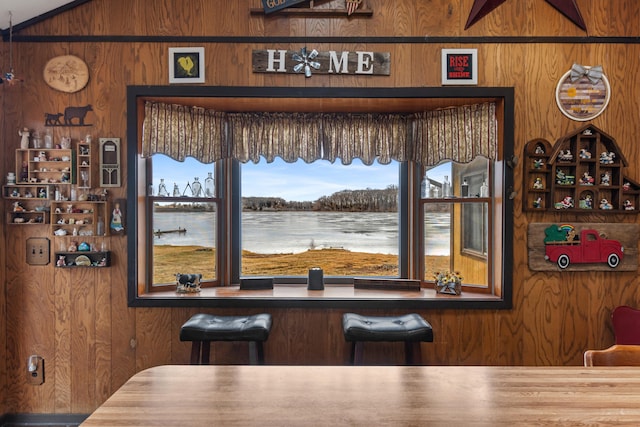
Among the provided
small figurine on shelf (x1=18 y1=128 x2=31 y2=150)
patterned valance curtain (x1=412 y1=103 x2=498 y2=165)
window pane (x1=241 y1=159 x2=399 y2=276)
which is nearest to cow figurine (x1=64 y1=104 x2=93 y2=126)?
small figurine on shelf (x1=18 y1=128 x2=31 y2=150)

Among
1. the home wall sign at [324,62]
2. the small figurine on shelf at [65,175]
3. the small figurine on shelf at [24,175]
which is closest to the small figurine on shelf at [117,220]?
the small figurine on shelf at [65,175]

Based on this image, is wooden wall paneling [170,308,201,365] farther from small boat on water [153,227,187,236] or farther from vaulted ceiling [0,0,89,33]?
vaulted ceiling [0,0,89,33]

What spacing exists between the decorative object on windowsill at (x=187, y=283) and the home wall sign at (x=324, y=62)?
4.66 feet

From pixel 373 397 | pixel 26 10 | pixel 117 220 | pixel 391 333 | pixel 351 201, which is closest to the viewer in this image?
pixel 373 397

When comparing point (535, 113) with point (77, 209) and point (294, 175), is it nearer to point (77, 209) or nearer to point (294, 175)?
point (294, 175)

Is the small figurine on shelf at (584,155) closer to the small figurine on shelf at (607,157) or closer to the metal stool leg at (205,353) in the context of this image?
the small figurine on shelf at (607,157)

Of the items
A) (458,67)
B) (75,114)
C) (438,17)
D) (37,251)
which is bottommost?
(37,251)

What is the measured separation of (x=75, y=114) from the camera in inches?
99.7

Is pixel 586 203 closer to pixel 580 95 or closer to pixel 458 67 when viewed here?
pixel 580 95

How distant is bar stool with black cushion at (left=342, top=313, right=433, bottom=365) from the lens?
2.17 meters

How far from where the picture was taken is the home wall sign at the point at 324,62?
98.7 inches

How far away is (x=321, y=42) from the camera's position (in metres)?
2.53

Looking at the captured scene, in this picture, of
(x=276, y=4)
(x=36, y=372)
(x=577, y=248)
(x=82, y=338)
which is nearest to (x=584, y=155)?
(x=577, y=248)

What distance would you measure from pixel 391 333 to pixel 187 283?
139 centimetres
